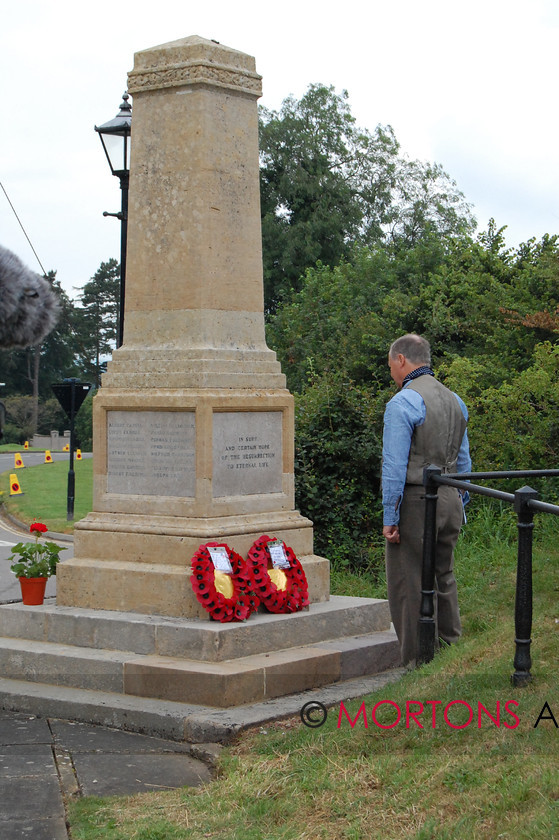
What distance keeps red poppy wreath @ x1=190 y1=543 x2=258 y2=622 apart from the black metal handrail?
4.57ft

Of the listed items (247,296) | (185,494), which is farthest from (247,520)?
(247,296)

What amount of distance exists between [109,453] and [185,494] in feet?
2.44

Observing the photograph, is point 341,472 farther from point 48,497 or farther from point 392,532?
point 48,497

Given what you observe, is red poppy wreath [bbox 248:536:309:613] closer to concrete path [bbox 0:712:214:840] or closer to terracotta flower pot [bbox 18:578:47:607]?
concrete path [bbox 0:712:214:840]

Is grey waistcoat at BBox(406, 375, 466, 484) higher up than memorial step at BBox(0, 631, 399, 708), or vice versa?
grey waistcoat at BBox(406, 375, 466, 484)

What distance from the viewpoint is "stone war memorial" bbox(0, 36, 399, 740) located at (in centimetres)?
692

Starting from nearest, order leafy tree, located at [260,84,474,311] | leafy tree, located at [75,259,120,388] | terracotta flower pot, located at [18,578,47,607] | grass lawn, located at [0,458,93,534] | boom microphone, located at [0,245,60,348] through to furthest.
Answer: boom microphone, located at [0,245,60,348] < terracotta flower pot, located at [18,578,47,607] < grass lawn, located at [0,458,93,534] < leafy tree, located at [260,84,474,311] < leafy tree, located at [75,259,120,388]

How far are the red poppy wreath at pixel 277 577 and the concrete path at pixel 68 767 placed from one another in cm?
140

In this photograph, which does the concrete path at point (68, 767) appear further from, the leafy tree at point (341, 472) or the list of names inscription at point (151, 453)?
the leafy tree at point (341, 472)

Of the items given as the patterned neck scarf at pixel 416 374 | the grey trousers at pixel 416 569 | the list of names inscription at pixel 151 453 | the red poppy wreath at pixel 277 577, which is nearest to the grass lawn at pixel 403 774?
the grey trousers at pixel 416 569

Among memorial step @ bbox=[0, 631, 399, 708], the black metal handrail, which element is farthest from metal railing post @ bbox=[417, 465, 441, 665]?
memorial step @ bbox=[0, 631, 399, 708]

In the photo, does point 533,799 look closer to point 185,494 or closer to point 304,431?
point 185,494

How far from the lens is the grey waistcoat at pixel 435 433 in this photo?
6344mm

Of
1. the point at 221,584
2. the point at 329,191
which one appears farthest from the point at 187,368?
the point at 329,191
